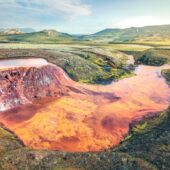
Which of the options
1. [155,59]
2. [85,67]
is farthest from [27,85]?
[155,59]

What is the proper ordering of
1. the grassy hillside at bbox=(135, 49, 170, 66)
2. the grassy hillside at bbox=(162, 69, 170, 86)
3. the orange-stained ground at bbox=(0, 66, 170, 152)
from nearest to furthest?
the orange-stained ground at bbox=(0, 66, 170, 152), the grassy hillside at bbox=(162, 69, 170, 86), the grassy hillside at bbox=(135, 49, 170, 66)

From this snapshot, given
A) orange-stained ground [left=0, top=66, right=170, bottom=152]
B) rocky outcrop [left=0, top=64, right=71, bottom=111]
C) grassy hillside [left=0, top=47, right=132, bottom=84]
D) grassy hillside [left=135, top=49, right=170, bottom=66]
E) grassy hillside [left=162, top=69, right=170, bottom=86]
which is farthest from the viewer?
grassy hillside [left=135, top=49, right=170, bottom=66]

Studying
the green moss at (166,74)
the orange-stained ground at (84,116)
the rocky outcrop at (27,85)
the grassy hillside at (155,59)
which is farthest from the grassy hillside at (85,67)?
Answer: the grassy hillside at (155,59)

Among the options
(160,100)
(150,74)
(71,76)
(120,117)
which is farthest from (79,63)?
(120,117)

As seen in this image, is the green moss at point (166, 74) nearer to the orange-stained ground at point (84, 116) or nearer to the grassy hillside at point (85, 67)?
the grassy hillside at point (85, 67)

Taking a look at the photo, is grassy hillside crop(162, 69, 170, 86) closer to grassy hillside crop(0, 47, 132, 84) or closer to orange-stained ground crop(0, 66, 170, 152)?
grassy hillside crop(0, 47, 132, 84)

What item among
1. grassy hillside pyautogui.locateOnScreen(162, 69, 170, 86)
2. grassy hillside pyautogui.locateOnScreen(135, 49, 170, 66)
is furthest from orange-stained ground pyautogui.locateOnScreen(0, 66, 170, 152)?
grassy hillside pyautogui.locateOnScreen(135, 49, 170, 66)
